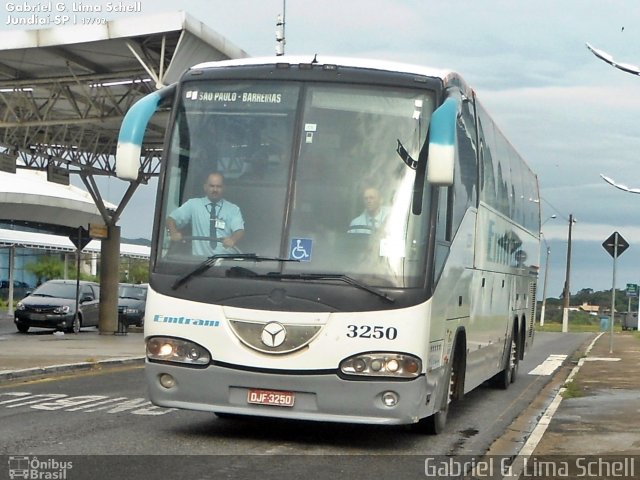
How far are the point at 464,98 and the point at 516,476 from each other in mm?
4478

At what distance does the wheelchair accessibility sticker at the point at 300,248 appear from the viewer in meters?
9.86

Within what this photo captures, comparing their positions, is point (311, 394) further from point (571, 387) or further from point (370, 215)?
point (571, 387)

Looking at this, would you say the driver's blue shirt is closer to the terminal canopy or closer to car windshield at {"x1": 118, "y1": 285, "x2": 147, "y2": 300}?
the terminal canopy

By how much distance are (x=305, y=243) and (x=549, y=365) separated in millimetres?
17283

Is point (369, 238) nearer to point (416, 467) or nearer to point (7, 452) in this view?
point (416, 467)

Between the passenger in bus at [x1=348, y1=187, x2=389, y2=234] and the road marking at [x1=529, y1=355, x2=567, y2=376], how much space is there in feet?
44.7

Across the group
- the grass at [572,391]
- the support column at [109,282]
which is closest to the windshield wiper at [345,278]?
the grass at [572,391]

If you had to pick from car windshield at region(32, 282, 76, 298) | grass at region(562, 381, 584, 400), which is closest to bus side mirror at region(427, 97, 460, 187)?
grass at region(562, 381, 584, 400)

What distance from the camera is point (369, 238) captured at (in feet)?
32.5

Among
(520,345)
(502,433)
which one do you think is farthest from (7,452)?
(520,345)

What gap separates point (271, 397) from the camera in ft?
32.1

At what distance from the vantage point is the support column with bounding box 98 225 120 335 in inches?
1296

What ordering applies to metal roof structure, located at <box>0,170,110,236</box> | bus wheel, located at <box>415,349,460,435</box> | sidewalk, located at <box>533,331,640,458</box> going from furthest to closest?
metal roof structure, located at <box>0,170,110,236</box>
bus wheel, located at <box>415,349,460,435</box>
sidewalk, located at <box>533,331,640,458</box>

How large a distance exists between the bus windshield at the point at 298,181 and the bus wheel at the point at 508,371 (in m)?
8.29
